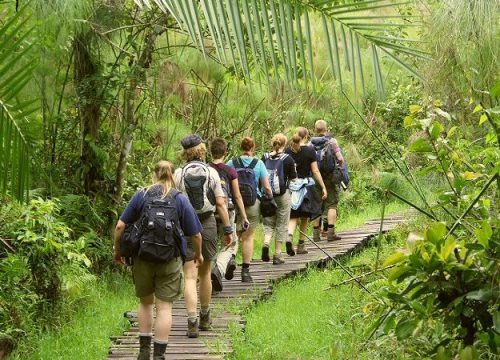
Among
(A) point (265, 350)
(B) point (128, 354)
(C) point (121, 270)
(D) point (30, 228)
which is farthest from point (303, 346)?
(C) point (121, 270)

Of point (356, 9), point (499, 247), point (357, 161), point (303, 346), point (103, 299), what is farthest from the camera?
point (357, 161)

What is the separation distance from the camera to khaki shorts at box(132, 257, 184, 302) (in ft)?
21.4

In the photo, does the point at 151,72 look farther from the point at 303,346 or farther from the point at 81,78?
the point at 303,346

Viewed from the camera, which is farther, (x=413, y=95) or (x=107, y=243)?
(x=413, y=95)

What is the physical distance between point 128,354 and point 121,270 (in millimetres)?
4181

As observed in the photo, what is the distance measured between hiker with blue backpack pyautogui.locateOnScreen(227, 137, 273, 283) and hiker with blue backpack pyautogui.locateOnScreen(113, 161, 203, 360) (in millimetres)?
2877

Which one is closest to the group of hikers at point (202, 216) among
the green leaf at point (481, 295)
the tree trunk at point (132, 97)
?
the green leaf at point (481, 295)

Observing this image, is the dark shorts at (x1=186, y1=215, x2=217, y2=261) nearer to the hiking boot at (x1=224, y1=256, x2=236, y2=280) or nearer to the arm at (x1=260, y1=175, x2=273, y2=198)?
the hiking boot at (x1=224, y1=256, x2=236, y2=280)

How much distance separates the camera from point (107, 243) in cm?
1117

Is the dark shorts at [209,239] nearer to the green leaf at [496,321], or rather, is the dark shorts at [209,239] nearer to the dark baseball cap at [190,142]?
the dark baseball cap at [190,142]

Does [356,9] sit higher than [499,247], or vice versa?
[356,9]

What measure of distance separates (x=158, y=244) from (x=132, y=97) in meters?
4.98

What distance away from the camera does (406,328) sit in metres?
3.39

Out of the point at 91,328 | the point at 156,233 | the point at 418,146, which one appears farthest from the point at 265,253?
the point at 418,146
